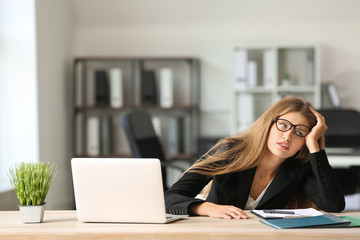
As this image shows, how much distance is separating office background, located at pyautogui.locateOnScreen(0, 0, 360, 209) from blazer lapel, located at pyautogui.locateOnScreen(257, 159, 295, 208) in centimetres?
287

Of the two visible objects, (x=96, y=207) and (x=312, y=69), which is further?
(x=312, y=69)

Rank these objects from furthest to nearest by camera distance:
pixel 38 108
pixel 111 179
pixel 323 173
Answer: pixel 38 108
pixel 323 173
pixel 111 179

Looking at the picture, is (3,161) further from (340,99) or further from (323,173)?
(340,99)

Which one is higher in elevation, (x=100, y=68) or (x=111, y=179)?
(x=100, y=68)

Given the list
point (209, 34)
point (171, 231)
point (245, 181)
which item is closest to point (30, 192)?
point (171, 231)

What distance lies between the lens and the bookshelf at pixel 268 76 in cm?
450

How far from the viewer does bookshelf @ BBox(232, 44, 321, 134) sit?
14.8 ft

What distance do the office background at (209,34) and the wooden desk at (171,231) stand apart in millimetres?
3264

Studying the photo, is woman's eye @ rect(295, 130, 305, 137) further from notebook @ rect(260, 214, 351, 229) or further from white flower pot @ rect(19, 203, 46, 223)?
white flower pot @ rect(19, 203, 46, 223)

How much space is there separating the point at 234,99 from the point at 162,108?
2.39 ft

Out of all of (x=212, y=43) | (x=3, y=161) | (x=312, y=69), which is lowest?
(x=3, y=161)

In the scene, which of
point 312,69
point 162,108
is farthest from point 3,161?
point 312,69

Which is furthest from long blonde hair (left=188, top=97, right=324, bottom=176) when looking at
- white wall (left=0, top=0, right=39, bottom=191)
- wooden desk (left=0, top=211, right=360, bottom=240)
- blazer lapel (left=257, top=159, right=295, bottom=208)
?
white wall (left=0, top=0, right=39, bottom=191)

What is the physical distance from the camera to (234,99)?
4.53 meters
